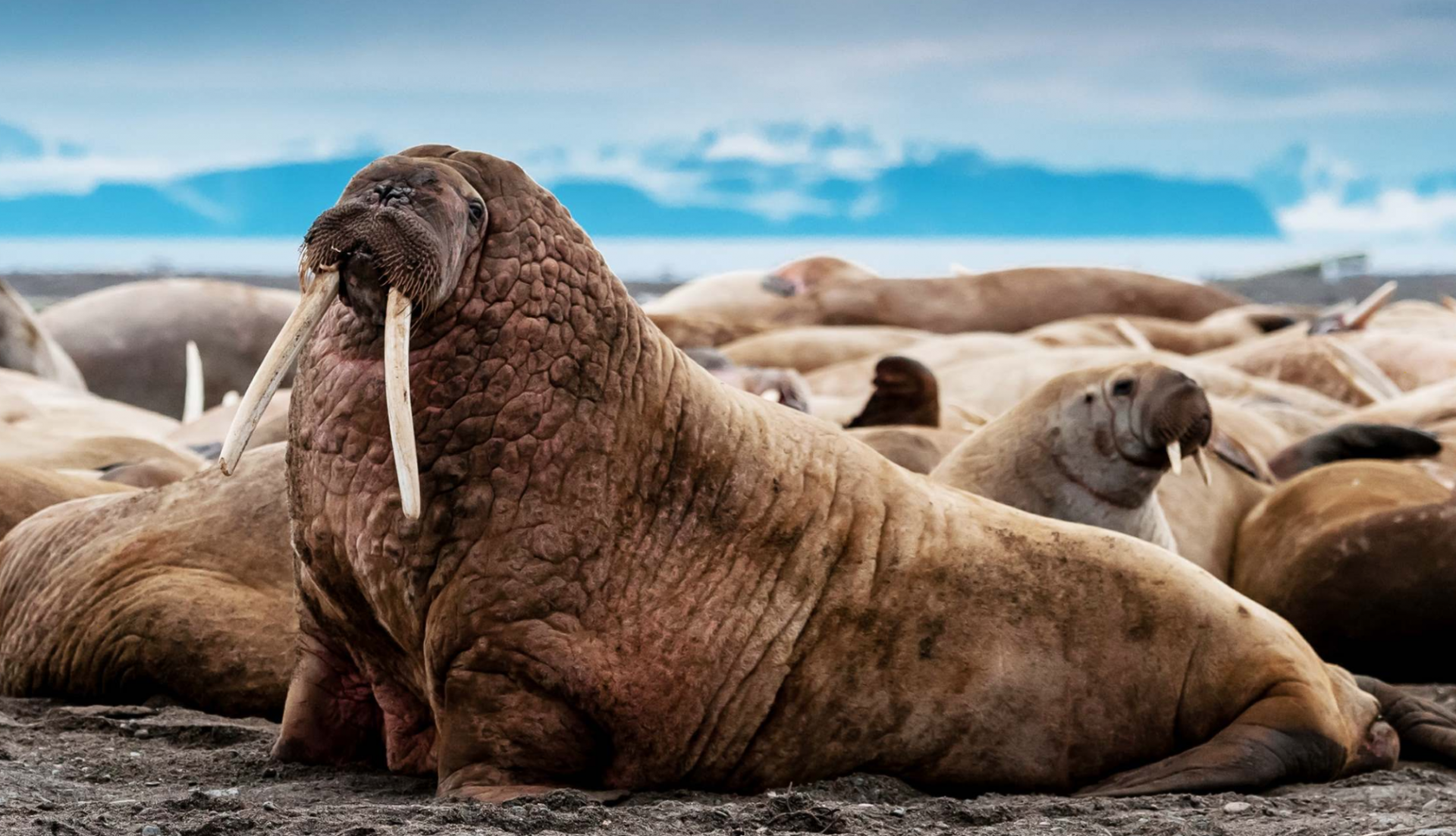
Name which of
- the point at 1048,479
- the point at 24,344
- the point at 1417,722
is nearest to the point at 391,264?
the point at 1417,722

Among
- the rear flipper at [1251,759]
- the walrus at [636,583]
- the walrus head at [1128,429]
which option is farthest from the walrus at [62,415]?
the rear flipper at [1251,759]

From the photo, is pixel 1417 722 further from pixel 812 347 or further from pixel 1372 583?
pixel 812 347

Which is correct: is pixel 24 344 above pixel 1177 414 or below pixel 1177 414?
above

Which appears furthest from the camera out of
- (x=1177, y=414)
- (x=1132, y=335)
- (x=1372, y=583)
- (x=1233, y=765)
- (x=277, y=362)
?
(x=1132, y=335)

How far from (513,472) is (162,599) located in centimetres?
155

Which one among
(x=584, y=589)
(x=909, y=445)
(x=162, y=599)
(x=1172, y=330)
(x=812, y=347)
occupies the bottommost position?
(x=162, y=599)

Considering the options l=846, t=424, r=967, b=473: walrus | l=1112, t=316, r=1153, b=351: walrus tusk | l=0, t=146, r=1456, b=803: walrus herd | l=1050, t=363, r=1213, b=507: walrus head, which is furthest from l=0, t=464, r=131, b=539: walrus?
l=1112, t=316, r=1153, b=351: walrus tusk

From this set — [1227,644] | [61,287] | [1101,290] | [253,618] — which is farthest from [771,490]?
[61,287]

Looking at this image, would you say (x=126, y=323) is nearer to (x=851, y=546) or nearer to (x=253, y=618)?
(x=253, y=618)

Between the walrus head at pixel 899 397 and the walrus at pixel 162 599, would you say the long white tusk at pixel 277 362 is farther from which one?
the walrus head at pixel 899 397

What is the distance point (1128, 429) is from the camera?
6.84 metres

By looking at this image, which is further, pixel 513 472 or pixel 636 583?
pixel 636 583

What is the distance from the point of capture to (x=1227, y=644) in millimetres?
4785

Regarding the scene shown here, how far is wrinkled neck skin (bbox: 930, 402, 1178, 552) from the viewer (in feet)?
22.3
